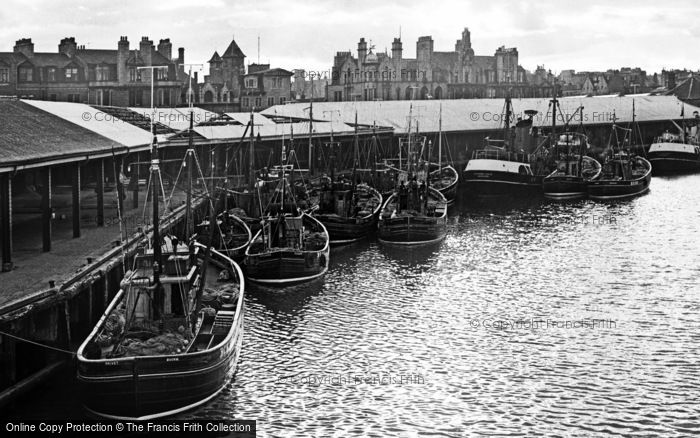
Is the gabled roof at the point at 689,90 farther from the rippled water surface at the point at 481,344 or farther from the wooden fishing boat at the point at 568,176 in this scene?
the rippled water surface at the point at 481,344

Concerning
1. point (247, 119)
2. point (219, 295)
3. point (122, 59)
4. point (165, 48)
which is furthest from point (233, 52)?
point (219, 295)

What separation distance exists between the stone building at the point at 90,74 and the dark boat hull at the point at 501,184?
39.8 meters

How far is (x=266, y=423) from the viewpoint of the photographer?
1153 inches

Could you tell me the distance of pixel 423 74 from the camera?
153 m

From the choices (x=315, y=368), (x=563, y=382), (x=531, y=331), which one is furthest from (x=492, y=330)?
(x=315, y=368)

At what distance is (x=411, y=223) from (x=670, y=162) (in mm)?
69672

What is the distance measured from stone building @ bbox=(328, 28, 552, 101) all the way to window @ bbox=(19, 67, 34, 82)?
61.0 metres

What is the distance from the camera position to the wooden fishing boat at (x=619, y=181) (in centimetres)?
9019

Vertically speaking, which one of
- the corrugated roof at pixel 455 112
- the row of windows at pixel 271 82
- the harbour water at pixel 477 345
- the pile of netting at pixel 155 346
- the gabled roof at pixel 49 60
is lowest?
the harbour water at pixel 477 345

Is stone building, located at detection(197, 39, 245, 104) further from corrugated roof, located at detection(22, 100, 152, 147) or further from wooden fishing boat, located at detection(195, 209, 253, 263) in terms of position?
wooden fishing boat, located at detection(195, 209, 253, 263)

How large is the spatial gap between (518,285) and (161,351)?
25.4 m

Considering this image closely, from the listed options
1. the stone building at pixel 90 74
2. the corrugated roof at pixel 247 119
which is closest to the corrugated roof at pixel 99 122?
the corrugated roof at pixel 247 119

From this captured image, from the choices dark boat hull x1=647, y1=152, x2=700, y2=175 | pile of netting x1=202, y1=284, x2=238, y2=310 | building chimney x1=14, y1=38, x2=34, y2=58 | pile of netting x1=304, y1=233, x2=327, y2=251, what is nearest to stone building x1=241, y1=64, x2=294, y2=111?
building chimney x1=14, y1=38, x2=34, y2=58

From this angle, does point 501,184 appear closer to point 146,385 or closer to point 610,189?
point 610,189
